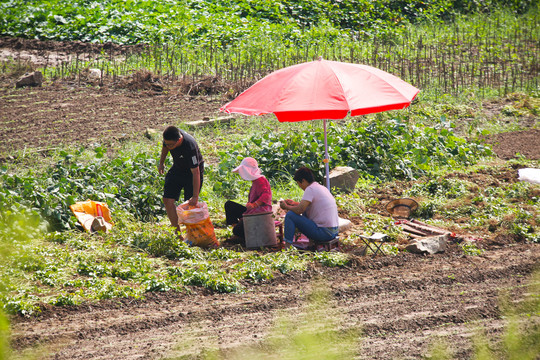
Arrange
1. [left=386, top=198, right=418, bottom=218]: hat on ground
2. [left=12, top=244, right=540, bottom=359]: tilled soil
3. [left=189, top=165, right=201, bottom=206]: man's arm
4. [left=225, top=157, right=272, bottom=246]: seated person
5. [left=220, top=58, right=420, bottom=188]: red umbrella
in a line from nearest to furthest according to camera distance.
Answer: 1. [left=12, top=244, right=540, bottom=359]: tilled soil
2. [left=220, top=58, right=420, bottom=188]: red umbrella
3. [left=189, top=165, right=201, bottom=206]: man's arm
4. [left=225, top=157, right=272, bottom=246]: seated person
5. [left=386, top=198, right=418, bottom=218]: hat on ground

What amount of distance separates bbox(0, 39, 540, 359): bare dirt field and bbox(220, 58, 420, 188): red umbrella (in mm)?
1712

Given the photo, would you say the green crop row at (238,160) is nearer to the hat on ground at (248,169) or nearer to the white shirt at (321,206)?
the hat on ground at (248,169)

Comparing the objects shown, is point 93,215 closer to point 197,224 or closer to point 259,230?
point 197,224

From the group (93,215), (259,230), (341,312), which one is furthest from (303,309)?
(93,215)

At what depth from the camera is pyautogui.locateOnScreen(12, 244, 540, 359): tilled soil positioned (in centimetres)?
454

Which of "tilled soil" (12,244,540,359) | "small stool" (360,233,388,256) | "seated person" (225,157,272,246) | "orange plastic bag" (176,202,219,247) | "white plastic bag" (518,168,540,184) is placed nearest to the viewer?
"tilled soil" (12,244,540,359)

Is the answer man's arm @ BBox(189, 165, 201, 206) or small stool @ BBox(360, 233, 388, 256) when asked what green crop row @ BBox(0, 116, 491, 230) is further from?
small stool @ BBox(360, 233, 388, 256)

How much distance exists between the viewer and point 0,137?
11055mm

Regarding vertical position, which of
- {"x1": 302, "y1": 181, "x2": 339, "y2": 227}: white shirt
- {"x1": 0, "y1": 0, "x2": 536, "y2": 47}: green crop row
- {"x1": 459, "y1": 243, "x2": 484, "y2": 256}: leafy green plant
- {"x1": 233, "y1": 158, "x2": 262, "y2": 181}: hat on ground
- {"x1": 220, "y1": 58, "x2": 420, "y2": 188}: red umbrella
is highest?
{"x1": 0, "y1": 0, "x2": 536, "y2": 47}: green crop row

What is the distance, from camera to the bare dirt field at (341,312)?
4.55 meters

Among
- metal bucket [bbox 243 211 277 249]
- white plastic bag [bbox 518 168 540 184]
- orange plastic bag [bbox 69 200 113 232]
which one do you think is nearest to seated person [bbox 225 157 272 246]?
metal bucket [bbox 243 211 277 249]

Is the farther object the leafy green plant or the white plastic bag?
the white plastic bag

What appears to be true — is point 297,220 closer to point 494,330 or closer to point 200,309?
point 200,309

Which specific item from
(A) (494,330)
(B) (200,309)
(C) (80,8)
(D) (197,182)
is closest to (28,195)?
(D) (197,182)
